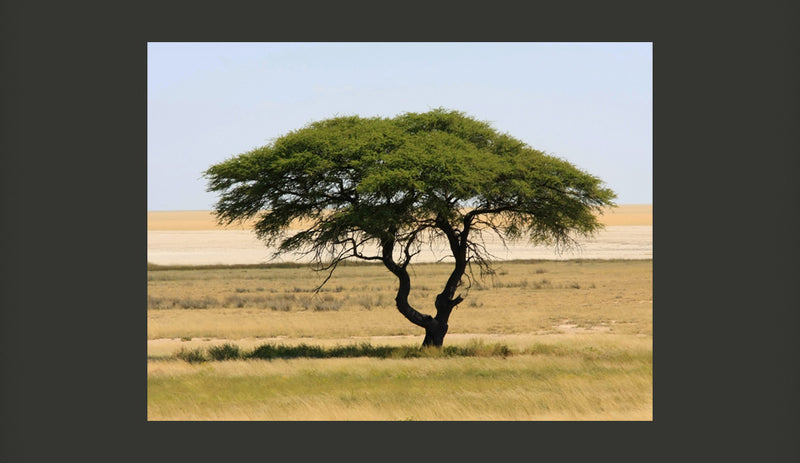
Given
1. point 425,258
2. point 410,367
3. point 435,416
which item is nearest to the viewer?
point 435,416

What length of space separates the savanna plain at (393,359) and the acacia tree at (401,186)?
12.4 feet

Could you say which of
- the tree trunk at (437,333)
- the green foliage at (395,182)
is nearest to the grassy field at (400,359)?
the tree trunk at (437,333)

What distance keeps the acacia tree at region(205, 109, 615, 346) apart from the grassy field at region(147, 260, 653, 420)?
7.12 feet

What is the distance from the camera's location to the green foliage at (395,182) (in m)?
24.8

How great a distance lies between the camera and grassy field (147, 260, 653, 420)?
17938 mm

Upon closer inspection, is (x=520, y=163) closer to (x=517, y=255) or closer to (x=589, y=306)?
(x=589, y=306)

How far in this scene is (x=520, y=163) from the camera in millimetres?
26078

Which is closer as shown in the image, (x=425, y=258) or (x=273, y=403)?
(x=273, y=403)

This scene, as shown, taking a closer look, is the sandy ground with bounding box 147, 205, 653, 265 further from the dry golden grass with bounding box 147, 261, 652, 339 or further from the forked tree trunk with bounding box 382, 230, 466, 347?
the forked tree trunk with bounding box 382, 230, 466, 347

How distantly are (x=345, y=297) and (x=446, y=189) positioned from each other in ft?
107

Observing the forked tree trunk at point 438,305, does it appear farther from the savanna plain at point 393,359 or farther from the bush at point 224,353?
the bush at point 224,353

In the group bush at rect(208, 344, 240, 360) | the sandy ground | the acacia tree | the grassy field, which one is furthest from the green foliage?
the sandy ground

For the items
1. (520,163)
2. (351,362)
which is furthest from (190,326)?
(520,163)

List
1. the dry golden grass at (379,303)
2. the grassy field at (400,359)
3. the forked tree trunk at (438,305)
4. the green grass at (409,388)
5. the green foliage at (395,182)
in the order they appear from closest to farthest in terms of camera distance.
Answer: the green grass at (409,388) → the grassy field at (400,359) → the green foliage at (395,182) → the forked tree trunk at (438,305) → the dry golden grass at (379,303)
